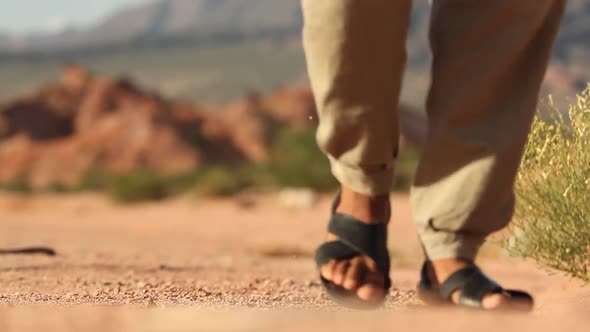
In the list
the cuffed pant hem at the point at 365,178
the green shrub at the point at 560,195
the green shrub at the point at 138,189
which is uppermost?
the cuffed pant hem at the point at 365,178

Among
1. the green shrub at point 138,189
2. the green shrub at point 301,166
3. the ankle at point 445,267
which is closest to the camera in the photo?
the ankle at point 445,267

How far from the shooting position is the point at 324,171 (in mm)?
15062

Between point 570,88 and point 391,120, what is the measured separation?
103ft

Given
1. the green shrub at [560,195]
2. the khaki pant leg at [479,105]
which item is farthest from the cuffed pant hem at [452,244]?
the green shrub at [560,195]

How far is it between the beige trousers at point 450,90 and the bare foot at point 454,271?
1.0 inches

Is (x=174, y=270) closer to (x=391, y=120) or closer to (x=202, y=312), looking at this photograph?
(x=391, y=120)

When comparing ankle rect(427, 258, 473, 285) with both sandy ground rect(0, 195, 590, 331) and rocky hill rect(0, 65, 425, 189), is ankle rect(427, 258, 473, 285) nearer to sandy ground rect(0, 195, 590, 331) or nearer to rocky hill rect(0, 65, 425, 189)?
sandy ground rect(0, 195, 590, 331)

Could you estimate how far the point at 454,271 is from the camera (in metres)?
2.60

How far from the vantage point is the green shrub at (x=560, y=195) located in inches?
130

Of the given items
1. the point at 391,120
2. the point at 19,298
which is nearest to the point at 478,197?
the point at 391,120

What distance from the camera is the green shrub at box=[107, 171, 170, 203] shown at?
15.4m

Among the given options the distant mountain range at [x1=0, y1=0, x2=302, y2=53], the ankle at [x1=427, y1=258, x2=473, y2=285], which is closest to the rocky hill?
the ankle at [x1=427, y1=258, x2=473, y2=285]

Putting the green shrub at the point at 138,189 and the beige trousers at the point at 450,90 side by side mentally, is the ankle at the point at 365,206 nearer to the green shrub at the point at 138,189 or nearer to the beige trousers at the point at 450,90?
the beige trousers at the point at 450,90

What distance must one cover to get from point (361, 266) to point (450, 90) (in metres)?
0.49
